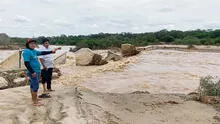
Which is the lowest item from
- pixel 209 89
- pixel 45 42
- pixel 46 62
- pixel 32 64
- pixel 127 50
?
pixel 127 50

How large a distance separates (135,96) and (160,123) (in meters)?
3.53

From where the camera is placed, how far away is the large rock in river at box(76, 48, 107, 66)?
28.9 metres

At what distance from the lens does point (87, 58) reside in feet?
94.8

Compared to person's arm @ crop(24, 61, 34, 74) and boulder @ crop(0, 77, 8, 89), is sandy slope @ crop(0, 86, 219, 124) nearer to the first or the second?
person's arm @ crop(24, 61, 34, 74)

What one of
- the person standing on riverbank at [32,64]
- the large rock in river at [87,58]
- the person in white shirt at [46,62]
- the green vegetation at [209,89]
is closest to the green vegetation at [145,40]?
the large rock in river at [87,58]

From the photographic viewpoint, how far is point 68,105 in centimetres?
1001

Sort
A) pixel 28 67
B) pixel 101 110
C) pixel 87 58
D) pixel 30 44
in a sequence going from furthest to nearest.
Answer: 1. pixel 87 58
2. pixel 101 110
3. pixel 30 44
4. pixel 28 67

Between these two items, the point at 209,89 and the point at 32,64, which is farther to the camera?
the point at 209,89

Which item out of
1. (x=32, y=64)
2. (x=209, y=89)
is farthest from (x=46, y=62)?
(x=209, y=89)

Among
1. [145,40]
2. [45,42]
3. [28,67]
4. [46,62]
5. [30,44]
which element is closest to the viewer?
[28,67]

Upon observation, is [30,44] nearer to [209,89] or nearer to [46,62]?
[46,62]

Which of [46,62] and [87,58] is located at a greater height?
[46,62]

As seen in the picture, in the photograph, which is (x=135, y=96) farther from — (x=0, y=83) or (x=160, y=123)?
(x=0, y=83)

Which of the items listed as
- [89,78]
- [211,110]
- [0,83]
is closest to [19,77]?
[0,83]
